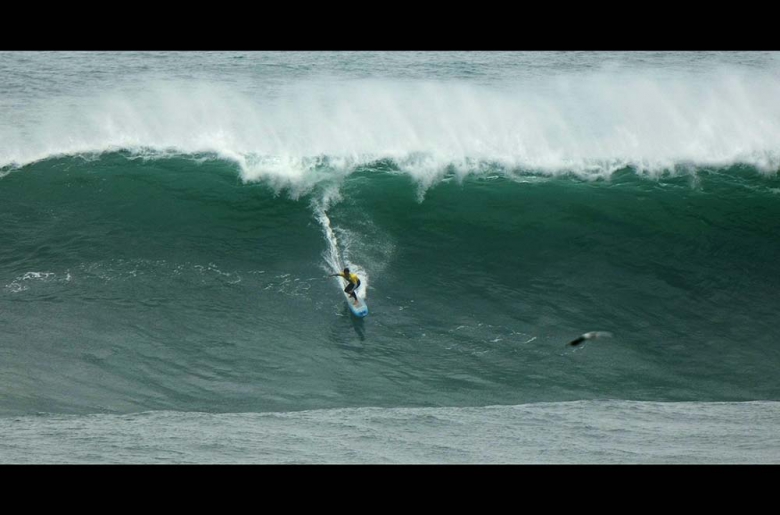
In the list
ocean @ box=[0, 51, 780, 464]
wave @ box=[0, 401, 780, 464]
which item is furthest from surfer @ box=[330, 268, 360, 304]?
wave @ box=[0, 401, 780, 464]

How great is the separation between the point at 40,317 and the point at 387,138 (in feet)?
29.7

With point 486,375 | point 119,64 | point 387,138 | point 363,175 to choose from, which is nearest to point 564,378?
point 486,375

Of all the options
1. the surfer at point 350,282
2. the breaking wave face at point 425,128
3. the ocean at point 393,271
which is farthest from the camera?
the breaking wave face at point 425,128

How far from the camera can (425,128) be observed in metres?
19.6

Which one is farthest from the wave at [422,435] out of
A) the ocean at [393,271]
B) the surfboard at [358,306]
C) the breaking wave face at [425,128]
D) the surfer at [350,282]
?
the breaking wave face at [425,128]

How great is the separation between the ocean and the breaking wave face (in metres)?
0.09

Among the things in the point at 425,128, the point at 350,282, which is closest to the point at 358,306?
the point at 350,282

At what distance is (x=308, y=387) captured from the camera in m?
12.0

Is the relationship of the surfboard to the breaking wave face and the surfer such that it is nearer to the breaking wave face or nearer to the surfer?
the surfer

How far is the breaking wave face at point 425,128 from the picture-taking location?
18.3m

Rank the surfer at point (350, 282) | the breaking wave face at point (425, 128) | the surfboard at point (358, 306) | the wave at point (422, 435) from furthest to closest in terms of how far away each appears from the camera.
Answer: the breaking wave face at point (425, 128)
the surfer at point (350, 282)
the surfboard at point (358, 306)
the wave at point (422, 435)

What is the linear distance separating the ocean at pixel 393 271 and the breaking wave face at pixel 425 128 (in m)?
0.09

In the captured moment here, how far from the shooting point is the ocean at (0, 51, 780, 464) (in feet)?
34.3

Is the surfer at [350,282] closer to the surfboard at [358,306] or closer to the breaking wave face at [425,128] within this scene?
the surfboard at [358,306]
